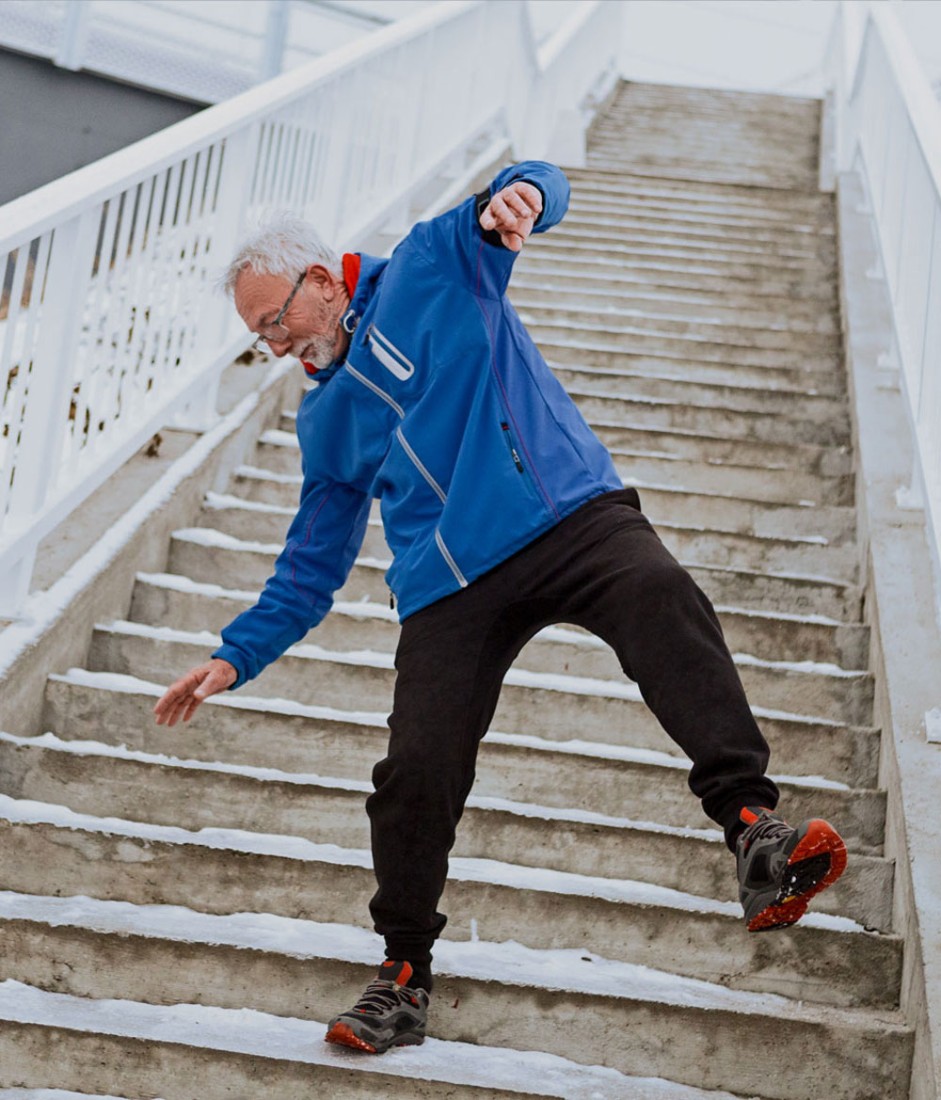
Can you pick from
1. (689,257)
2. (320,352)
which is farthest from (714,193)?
(320,352)

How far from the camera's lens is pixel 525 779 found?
3.28 meters

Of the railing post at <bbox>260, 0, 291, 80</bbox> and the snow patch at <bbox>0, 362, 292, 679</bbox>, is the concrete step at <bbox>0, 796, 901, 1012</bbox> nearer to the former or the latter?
the snow patch at <bbox>0, 362, 292, 679</bbox>

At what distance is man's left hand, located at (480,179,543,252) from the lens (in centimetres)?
220

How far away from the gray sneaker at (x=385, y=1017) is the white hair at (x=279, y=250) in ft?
4.20

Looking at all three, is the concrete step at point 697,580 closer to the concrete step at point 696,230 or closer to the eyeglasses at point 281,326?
the eyeglasses at point 281,326

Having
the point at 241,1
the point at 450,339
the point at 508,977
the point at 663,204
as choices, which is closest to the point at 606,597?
the point at 450,339

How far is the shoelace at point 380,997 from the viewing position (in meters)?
2.43

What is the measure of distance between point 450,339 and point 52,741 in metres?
1.53

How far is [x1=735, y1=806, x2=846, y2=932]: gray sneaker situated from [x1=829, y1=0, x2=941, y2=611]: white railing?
981 mm

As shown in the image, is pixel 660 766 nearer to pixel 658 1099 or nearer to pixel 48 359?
pixel 658 1099

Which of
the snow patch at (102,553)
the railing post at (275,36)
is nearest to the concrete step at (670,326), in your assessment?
the snow patch at (102,553)

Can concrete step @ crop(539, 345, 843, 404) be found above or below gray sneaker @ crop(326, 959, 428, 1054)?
above

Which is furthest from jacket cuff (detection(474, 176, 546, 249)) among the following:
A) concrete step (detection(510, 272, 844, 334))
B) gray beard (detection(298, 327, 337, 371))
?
concrete step (detection(510, 272, 844, 334))

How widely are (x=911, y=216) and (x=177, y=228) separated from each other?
2.38 meters
